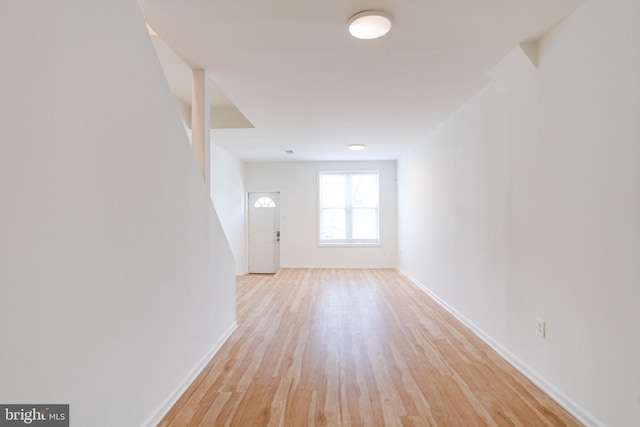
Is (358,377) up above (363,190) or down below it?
below

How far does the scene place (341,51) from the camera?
2.42 metres

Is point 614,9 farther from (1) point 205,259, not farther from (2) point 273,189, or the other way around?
(2) point 273,189

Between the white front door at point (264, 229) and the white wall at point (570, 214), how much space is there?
195 inches

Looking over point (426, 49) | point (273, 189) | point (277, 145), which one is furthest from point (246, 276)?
point (426, 49)

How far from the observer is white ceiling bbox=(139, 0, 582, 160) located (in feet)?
6.35

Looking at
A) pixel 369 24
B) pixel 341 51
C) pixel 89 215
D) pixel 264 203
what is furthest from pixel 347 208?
pixel 89 215

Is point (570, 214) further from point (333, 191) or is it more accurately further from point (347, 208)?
point (333, 191)

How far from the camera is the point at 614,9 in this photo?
1.67 m

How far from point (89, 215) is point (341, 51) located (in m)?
1.97

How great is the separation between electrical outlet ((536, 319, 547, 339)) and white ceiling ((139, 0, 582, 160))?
6.51 feet

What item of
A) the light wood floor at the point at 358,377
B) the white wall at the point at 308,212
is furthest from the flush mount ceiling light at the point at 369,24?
the white wall at the point at 308,212

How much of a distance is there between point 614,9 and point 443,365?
2.52 meters

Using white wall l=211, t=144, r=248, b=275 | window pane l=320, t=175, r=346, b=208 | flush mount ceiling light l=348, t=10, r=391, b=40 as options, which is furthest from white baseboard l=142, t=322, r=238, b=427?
window pane l=320, t=175, r=346, b=208

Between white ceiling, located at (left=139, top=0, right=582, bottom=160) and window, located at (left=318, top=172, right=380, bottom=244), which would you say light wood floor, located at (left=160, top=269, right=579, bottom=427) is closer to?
white ceiling, located at (left=139, top=0, right=582, bottom=160)
